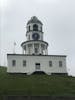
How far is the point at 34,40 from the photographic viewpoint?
62625 millimetres

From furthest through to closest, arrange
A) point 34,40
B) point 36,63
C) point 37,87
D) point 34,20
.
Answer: point 34,20 < point 34,40 < point 36,63 < point 37,87

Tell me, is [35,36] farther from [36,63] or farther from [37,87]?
[37,87]

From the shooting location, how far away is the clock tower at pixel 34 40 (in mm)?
62594

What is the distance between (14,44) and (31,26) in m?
13.1

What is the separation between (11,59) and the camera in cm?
5734

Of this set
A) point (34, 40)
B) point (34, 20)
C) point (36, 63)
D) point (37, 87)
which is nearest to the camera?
point (37, 87)

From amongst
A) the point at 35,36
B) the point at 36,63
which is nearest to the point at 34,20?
the point at 35,36

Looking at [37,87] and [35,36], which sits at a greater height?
[35,36]

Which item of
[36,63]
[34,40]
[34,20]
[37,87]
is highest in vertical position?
[34,20]

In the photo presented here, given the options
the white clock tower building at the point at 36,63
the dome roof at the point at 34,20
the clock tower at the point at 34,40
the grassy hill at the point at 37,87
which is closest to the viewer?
the grassy hill at the point at 37,87

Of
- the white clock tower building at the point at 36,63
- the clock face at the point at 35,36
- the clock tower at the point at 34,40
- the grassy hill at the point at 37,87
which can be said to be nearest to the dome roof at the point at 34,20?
the clock tower at the point at 34,40

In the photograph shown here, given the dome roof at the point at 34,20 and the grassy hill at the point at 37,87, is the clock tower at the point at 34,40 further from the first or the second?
the grassy hill at the point at 37,87

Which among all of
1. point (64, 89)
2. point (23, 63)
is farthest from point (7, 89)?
point (23, 63)

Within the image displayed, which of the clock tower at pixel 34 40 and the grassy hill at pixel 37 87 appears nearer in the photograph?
the grassy hill at pixel 37 87
